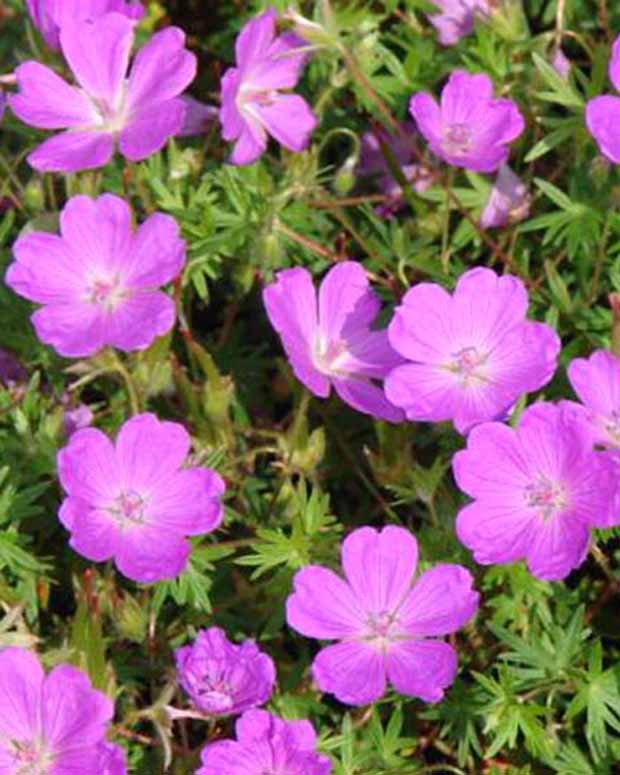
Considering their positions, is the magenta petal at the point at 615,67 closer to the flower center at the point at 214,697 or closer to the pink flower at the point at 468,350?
the pink flower at the point at 468,350

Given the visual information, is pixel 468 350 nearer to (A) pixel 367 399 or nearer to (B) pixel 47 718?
(A) pixel 367 399

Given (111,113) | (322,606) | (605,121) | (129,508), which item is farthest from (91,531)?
(605,121)

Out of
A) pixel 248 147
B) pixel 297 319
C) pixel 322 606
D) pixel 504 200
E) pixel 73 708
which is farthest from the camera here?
pixel 504 200

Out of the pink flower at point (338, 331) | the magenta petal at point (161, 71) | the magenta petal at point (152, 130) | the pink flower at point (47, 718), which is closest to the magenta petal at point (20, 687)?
the pink flower at point (47, 718)

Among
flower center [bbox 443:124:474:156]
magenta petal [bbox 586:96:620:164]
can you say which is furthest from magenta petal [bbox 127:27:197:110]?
magenta petal [bbox 586:96:620:164]

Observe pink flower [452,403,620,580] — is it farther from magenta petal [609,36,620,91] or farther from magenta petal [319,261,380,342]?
magenta petal [609,36,620,91]

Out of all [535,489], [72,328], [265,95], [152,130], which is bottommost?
[535,489]
